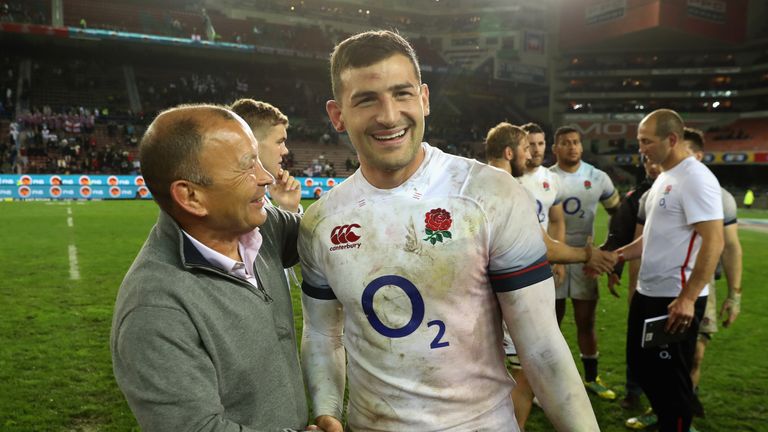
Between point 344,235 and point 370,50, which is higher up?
point 370,50

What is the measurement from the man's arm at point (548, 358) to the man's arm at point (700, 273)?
2.15 m

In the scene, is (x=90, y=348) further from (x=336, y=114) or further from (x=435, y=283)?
(x=435, y=283)

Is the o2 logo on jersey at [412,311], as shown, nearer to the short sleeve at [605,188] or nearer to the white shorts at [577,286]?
the white shorts at [577,286]

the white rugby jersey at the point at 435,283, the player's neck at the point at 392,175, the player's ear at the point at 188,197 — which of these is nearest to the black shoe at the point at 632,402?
the white rugby jersey at the point at 435,283

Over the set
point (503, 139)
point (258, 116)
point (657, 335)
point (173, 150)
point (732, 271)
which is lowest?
point (657, 335)

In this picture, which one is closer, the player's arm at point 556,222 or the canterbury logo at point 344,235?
the canterbury logo at point 344,235

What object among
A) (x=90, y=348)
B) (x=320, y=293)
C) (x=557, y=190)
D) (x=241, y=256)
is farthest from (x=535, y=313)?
(x=90, y=348)

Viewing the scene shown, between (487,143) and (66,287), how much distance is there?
296 inches

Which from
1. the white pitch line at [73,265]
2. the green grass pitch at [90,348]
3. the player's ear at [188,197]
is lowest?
the green grass pitch at [90,348]

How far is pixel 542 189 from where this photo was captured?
556cm

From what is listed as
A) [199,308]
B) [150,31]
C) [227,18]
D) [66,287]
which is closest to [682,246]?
[199,308]

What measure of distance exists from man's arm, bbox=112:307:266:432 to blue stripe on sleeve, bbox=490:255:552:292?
1.02 metres

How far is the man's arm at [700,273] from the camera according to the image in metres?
3.66

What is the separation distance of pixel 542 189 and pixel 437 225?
150 inches
